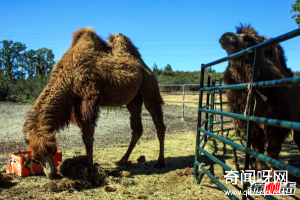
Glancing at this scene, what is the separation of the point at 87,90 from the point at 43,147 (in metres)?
1.12

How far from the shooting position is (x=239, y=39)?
117 inches

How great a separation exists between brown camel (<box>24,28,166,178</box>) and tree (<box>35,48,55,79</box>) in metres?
33.8

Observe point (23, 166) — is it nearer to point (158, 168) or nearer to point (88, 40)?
point (158, 168)

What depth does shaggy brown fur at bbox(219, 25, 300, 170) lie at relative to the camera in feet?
9.36

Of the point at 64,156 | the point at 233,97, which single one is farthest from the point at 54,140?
the point at 233,97

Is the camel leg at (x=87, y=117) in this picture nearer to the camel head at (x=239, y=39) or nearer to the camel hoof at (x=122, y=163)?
the camel hoof at (x=122, y=163)

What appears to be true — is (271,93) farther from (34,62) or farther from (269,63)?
(34,62)

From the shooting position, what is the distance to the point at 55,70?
366cm

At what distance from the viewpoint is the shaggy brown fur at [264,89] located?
2854 mm

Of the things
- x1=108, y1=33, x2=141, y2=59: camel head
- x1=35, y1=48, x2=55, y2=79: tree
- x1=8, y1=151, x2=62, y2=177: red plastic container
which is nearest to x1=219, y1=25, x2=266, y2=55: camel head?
x1=108, y1=33, x2=141, y2=59: camel head

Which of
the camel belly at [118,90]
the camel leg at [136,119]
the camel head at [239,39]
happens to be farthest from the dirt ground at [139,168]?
the camel head at [239,39]

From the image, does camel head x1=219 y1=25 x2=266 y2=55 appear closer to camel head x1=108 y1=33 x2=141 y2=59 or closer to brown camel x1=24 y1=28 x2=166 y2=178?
brown camel x1=24 y1=28 x2=166 y2=178

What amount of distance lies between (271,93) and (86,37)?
3481 mm

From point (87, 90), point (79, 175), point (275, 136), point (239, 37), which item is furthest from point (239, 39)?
point (79, 175)
